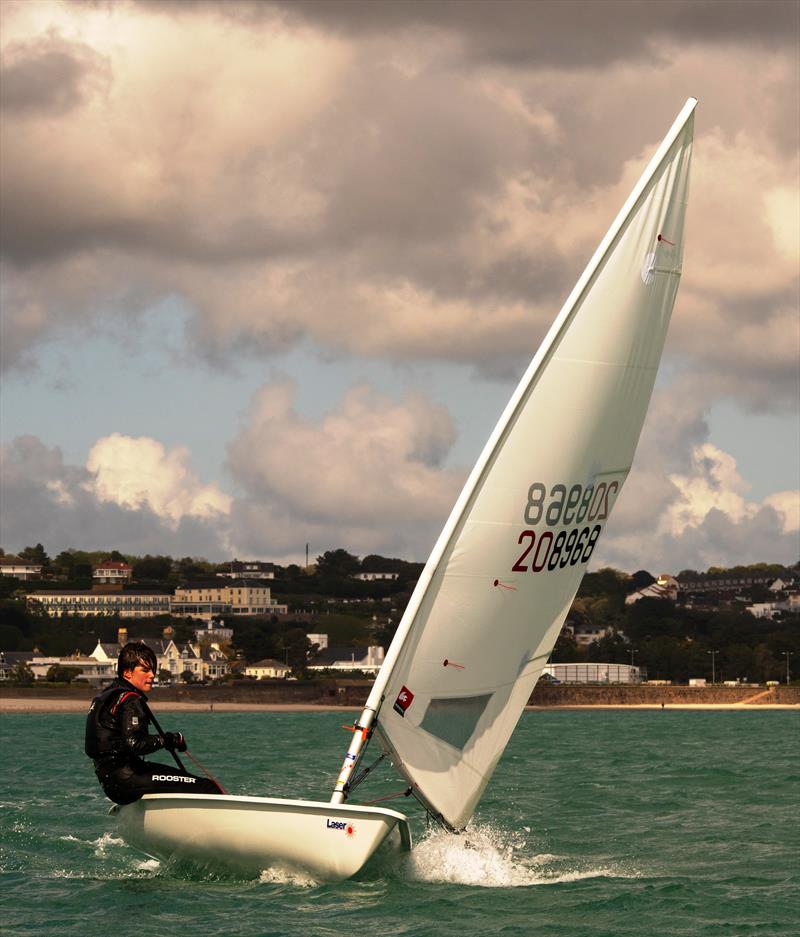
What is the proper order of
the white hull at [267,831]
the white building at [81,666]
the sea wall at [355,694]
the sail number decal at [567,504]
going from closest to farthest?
the white hull at [267,831] < the sail number decal at [567,504] < the sea wall at [355,694] < the white building at [81,666]

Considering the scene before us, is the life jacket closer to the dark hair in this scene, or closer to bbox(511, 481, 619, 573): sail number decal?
the dark hair

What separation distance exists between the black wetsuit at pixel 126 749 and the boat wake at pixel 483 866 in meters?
1.99

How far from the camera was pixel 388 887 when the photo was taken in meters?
12.3

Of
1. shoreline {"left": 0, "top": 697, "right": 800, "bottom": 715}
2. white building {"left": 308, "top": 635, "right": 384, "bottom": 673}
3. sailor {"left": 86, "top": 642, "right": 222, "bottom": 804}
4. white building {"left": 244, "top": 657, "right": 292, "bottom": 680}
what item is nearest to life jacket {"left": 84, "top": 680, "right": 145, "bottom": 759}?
sailor {"left": 86, "top": 642, "right": 222, "bottom": 804}

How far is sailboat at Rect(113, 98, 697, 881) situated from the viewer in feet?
39.3

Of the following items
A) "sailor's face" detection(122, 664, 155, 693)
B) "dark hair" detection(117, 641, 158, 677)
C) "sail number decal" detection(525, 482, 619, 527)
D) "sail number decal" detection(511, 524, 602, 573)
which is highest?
"sail number decal" detection(525, 482, 619, 527)

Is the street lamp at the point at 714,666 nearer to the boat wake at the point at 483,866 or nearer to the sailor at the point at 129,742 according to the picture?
the boat wake at the point at 483,866

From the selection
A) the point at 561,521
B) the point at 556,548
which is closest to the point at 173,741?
the point at 556,548

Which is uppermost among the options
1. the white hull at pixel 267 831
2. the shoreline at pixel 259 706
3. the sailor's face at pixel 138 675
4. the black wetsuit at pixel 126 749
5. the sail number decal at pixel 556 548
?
the sail number decal at pixel 556 548

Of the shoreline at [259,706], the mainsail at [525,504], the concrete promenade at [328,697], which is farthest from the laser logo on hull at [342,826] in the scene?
the concrete promenade at [328,697]

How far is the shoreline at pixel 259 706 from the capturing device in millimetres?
109938

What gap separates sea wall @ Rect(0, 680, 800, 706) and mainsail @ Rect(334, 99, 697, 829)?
104 metres

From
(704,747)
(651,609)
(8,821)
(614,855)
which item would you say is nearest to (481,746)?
(614,855)

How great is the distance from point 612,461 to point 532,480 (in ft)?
3.10
